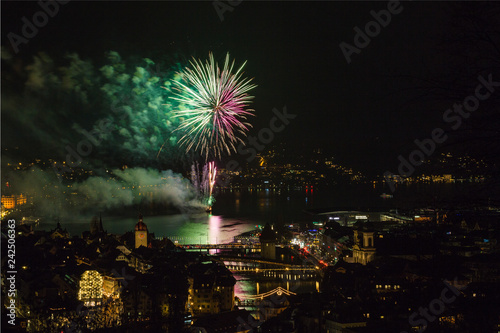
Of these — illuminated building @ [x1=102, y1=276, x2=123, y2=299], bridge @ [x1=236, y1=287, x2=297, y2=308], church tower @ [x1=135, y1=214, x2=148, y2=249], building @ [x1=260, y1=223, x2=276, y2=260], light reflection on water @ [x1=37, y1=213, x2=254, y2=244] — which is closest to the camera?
bridge @ [x1=236, y1=287, x2=297, y2=308]

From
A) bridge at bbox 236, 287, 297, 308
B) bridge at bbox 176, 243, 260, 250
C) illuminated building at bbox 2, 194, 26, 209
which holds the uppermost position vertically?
illuminated building at bbox 2, 194, 26, 209

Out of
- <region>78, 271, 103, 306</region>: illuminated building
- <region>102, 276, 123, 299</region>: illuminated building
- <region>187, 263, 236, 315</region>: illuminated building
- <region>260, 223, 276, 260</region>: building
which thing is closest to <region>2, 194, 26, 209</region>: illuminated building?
<region>260, 223, 276, 260</region>: building

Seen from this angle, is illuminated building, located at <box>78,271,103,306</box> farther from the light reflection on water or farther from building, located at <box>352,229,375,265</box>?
the light reflection on water

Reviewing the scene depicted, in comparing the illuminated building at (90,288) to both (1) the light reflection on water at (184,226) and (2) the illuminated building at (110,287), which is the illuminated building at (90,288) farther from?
(1) the light reflection on water at (184,226)

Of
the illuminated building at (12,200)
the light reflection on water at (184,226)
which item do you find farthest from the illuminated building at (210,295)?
the illuminated building at (12,200)

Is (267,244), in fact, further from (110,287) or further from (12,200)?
(12,200)

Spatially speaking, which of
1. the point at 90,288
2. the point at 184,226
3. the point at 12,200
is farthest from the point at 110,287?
the point at 184,226

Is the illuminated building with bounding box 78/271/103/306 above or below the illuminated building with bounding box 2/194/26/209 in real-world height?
below

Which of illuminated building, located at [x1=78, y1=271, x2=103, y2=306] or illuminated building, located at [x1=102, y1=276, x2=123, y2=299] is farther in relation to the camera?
illuminated building, located at [x1=102, y1=276, x2=123, y2=299]

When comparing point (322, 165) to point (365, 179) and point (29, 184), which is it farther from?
point (29, 184)
